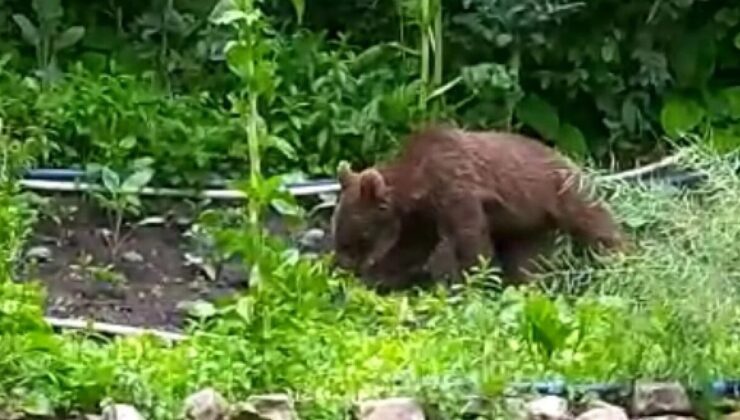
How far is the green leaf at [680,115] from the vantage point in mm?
7488

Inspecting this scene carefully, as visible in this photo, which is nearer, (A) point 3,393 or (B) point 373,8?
(A) point 3,393

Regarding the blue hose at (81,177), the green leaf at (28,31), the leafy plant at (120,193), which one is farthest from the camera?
the green leaf at (28,31)

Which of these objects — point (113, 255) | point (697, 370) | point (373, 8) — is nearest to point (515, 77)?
point (373, 8)

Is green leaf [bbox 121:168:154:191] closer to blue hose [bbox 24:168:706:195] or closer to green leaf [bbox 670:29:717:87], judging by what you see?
blue hose [bbox 24:168:706:195]

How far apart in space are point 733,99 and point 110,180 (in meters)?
2.08

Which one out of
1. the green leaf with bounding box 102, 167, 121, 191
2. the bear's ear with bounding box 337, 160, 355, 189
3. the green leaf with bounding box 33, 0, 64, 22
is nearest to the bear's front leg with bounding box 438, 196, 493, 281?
the bear's ear with bounding box 337, 160, 355, 189

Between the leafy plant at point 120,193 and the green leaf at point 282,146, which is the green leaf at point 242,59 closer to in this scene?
the green leaf at point 282,146

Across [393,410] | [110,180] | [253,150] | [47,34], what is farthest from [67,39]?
[393,410]

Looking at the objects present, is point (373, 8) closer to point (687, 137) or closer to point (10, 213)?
point (687, 137)

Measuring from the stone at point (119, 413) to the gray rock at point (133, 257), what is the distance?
1.58 metres

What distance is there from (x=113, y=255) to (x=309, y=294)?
130 cm

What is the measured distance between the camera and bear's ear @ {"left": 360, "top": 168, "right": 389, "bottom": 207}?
631cm

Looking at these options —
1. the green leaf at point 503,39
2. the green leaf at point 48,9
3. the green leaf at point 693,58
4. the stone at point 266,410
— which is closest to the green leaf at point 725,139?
the green leaf at point 693,58

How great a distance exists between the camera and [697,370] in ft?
16.4
